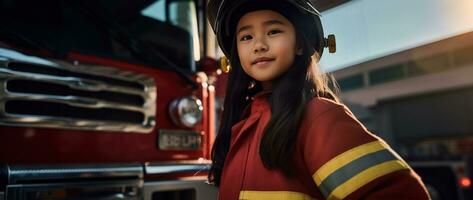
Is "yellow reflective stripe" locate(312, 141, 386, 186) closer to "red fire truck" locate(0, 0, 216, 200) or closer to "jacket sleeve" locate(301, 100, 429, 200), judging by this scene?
"jacket sleeve" locate(301, 100, 429, 200)

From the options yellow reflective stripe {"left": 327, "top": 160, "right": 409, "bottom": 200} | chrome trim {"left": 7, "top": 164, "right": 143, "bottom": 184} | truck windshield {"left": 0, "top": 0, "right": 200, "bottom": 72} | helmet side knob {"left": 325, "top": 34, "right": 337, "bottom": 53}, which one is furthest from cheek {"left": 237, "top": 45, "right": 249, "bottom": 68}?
truck windshield {"left": 0, "top": 0, "right": 200, "bottom": 72}

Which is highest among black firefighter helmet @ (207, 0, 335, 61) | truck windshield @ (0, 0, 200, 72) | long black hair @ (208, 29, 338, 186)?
truck windshield @ (0, 0, 200, 72)

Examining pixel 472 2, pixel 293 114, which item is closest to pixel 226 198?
pixel 293 114

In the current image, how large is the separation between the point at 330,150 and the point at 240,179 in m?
0.29

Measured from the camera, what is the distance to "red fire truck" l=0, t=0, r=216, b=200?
1699 millimetres

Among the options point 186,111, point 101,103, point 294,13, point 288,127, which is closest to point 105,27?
point 101,103

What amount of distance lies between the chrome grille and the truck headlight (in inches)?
4.6

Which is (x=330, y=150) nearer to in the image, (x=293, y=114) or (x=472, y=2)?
(x=293, y=114)

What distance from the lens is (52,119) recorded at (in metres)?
1.78

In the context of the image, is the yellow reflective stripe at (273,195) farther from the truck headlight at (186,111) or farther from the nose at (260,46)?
the truck headlight at (186,111)

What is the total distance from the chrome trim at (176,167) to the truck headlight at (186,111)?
228mm

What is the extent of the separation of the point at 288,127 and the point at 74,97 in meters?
1.18

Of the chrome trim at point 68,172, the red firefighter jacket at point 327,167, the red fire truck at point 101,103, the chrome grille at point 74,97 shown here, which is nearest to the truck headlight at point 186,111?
the red fire truck at point 101,103

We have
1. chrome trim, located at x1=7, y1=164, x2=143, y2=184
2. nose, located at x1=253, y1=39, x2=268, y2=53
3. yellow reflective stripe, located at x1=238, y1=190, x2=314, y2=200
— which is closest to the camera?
yellow reflective stripe, located at x1=238, y1=190, x2=314, y2=200
